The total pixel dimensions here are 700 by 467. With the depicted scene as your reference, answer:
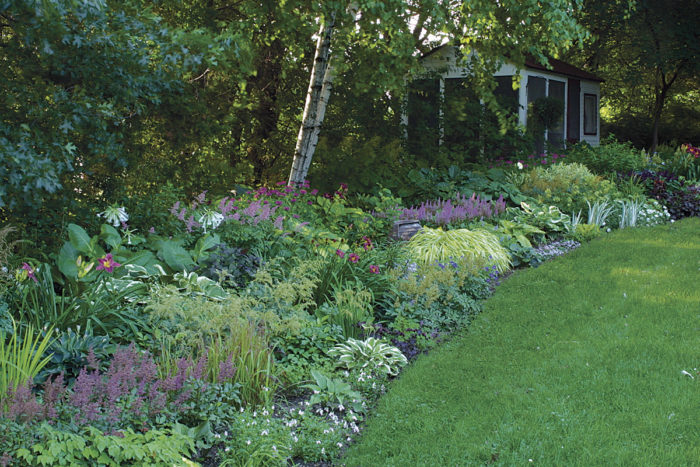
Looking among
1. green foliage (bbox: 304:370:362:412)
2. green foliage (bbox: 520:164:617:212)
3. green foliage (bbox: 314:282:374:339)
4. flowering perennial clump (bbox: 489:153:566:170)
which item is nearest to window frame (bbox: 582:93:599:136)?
flowering perennial clump (bbox: 489:153:566:170)

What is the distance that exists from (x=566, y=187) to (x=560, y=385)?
21.8 feet

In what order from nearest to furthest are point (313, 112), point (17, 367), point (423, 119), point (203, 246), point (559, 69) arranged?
point (17, 367) → point (203, 246) → point (313, 112) → point (423, 119) → point (559, 69)

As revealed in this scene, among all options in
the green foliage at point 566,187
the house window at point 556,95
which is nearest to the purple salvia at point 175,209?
the green foliage at point 566,187

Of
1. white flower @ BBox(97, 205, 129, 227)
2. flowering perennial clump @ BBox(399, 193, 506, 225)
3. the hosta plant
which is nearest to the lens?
the hosta plant

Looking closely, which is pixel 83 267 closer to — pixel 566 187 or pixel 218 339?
pixel 218 339

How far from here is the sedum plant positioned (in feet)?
21.2

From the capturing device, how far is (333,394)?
149 inches

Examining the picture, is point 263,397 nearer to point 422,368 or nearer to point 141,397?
point 141,397

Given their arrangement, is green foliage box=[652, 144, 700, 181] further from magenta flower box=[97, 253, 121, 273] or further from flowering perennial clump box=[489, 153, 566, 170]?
magenta flower box=[97, 253, 121, 273]

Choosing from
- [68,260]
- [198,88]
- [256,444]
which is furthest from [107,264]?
[198,88]

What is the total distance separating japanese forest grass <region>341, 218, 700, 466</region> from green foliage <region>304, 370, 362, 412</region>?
0.15 m

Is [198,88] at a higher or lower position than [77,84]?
higher

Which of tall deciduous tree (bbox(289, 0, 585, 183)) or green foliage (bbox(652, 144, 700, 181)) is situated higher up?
tall deciduous tree (bbox(289, 0, 585, 183))

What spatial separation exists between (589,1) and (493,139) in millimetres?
8923
